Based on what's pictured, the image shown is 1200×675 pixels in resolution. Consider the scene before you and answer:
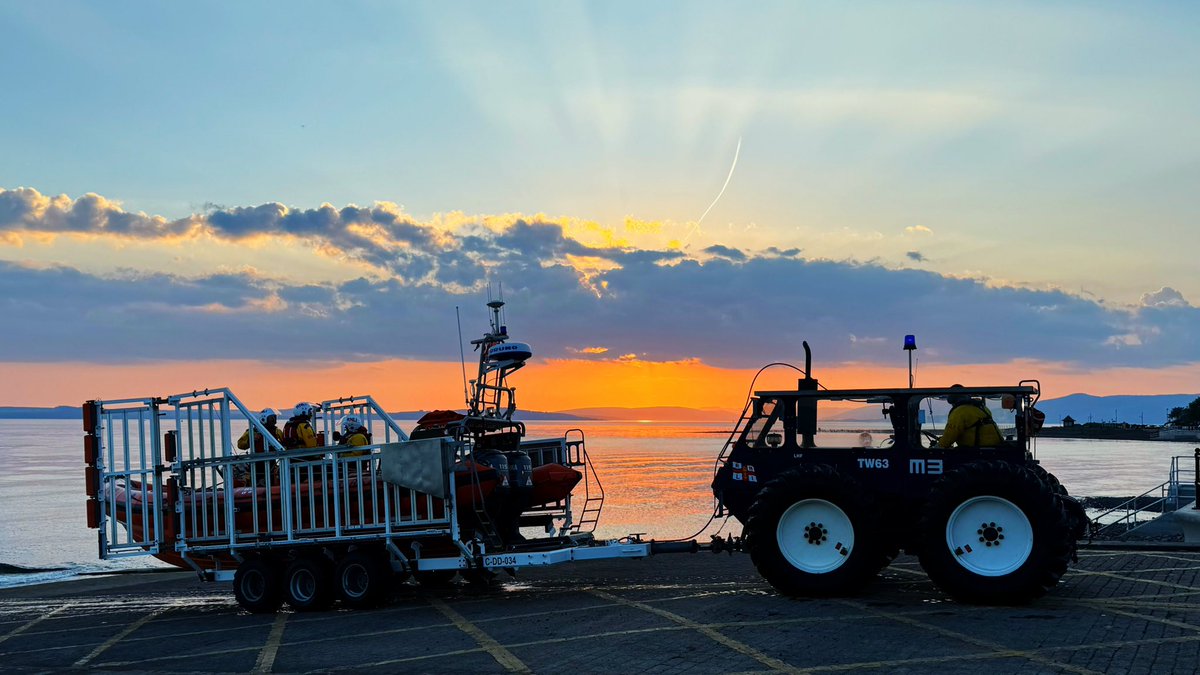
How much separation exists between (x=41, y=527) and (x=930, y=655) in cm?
3294

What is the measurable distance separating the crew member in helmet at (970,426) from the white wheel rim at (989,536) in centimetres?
84

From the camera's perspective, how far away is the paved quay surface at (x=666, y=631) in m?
8.67

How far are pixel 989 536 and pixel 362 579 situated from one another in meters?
7.19

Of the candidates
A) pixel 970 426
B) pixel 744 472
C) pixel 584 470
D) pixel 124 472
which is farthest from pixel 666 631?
pixel 584 470

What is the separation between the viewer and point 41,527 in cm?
3375

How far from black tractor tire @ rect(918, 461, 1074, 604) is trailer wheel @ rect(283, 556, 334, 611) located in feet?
22.9

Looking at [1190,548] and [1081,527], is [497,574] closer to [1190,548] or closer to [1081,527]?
[1081,527]

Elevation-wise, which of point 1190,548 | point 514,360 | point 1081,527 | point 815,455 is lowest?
point 1190,548

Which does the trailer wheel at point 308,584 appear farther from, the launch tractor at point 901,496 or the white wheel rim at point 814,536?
the white wheel rim at point 814,536

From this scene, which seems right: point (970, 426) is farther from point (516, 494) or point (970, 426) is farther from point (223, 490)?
point (223, 490)

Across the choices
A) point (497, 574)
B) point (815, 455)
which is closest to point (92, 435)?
→ point (497, 574)

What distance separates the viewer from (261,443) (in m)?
13.3

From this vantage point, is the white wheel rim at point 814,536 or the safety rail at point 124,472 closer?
the white wheel rim at point 814,536

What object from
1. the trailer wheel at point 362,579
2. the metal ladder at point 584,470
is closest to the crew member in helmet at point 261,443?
the trailer wheel at point 362,579
